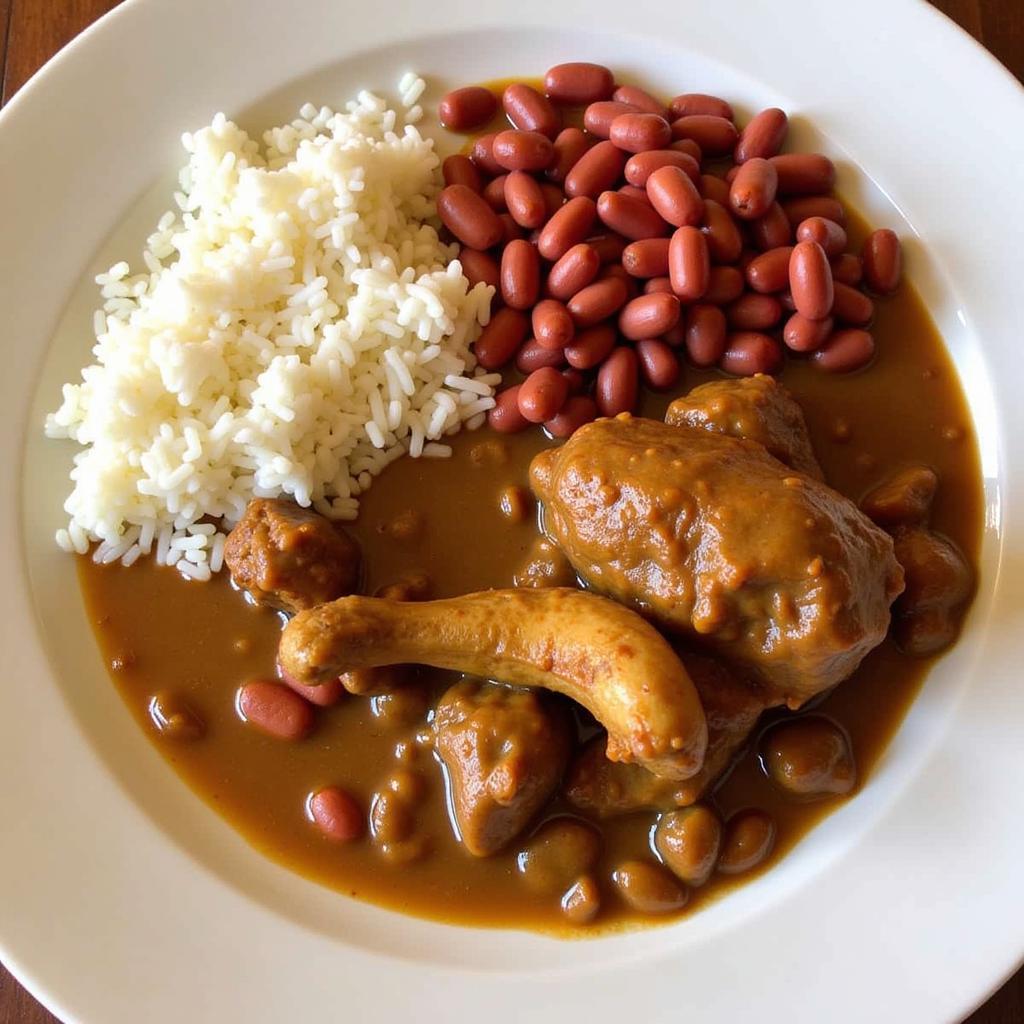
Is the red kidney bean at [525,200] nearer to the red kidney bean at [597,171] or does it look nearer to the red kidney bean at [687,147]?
the red kidney bean at [597,171]

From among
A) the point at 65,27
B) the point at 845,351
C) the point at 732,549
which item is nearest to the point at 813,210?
the point at 845,351

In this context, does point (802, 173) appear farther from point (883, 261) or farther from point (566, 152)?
point (566, 152)

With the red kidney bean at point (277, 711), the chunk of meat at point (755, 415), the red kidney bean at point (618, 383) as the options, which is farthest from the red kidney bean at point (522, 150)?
the red kidney bean at point (277, 711)

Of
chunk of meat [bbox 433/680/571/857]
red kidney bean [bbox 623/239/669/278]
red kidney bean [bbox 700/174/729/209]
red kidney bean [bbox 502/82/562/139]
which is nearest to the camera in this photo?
chunk of meat [bbox 433/680/571/857]

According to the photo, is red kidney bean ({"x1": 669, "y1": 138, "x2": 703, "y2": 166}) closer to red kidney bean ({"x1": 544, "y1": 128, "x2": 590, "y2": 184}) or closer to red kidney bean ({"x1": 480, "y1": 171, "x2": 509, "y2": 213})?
red kidney bean ({"x1": 544, "y1": 128, "x2": 590, "y2": 184})

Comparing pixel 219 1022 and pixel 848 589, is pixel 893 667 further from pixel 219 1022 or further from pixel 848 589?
pixel 219 1022

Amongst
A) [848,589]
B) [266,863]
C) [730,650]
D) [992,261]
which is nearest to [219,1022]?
[266,863]

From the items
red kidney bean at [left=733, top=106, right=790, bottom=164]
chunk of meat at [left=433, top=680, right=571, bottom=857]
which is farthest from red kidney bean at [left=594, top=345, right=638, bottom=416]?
chunk of meat at [left=433, top=680, right=571, bottom=857]
